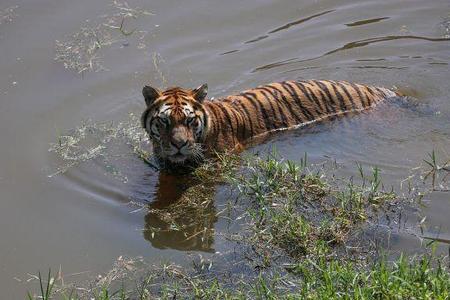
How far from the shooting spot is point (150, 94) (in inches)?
248

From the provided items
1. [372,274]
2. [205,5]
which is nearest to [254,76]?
[205,5]

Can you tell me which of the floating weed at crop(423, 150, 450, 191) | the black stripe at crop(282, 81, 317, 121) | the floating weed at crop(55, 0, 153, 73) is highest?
the floating weed at crop(55, 0, 153, 73)

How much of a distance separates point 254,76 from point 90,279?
3340 millimetres

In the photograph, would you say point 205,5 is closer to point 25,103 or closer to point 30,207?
point 25,103

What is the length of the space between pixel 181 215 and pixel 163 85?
2181mm

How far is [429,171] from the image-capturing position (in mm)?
6039

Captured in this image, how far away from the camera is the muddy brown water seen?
5.59 metres

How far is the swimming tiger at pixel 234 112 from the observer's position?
20.3 feet

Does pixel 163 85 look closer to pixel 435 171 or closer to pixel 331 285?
pixel 435 171

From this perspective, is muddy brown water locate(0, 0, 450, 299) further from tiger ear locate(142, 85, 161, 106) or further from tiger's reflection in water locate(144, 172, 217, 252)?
tiger ear locate(142, 85, 161, 106)

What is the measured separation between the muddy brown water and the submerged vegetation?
0.45 feet

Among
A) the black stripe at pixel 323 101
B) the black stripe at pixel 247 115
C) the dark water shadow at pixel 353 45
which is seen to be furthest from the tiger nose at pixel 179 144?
the dark water shadow at pixel 353 45

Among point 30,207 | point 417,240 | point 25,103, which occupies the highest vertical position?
point 25,103

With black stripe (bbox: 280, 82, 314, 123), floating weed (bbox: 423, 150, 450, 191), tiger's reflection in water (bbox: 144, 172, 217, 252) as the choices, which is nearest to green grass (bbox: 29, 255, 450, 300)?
tiger's reflection in water (bbox: 144, 172, 217, 252)
